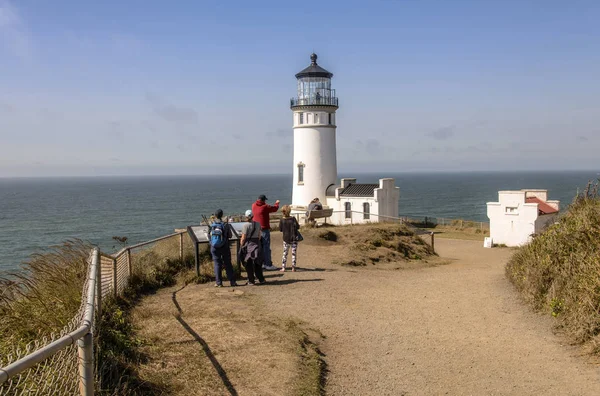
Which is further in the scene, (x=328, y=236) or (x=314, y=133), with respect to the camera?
(x=314, y=133)

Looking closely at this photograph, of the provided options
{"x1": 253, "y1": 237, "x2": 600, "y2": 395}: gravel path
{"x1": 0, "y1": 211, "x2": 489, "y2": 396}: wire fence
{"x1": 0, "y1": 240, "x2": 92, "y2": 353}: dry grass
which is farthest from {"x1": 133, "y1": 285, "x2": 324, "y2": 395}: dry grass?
{"x1": 0, "y1": 240, "x2": 92, "y2": 353}: dry grass

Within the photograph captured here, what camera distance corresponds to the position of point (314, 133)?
3594 cm

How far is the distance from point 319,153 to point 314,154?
0.33 metres

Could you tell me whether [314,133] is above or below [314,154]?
above

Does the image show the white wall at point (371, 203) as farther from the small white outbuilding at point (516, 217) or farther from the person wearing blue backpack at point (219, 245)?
the person wearing blue backpack at point (219, 245)

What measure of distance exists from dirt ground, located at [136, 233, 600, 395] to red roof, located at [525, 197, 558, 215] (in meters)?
19.9

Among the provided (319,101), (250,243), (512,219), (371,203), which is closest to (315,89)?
(319,101)

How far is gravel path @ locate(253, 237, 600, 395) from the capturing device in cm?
682

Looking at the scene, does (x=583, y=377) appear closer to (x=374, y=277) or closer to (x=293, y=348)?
(x=293, y=348)

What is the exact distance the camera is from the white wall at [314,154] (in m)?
35.9

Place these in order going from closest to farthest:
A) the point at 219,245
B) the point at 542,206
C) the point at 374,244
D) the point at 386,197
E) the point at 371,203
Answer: the point at 219,245 → the point at 374,244 → the point at 542,206 → the point at 371,203 → the point at 386,197

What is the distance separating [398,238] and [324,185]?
16.9m

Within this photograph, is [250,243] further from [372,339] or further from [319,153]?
[319,153]

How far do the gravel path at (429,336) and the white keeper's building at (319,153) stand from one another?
70.3 feet
